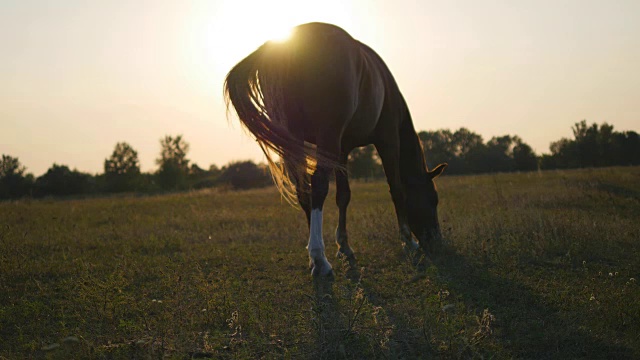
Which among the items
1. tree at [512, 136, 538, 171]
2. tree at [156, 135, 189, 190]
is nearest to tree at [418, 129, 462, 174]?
tree at [512, 136, 538, 171]

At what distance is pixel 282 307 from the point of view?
144 inches

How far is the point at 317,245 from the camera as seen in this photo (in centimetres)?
452

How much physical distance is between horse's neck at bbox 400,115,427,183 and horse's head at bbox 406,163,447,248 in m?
0.10

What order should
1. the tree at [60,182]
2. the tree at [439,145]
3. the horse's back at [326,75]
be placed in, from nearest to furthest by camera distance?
1. the horse's back at [326,75]
2. the tree at [60,182]
3. the tree at [439,145]

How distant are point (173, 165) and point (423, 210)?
51.3 meters

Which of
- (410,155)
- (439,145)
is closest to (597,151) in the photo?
(439,145)

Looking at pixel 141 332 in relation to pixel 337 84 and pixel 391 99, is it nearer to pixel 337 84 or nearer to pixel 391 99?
pixel 337 84

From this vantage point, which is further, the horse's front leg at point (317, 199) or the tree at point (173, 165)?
the tree at point (173, 165)

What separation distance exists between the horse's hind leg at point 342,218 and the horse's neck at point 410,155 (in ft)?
2.65

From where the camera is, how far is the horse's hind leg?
564cm

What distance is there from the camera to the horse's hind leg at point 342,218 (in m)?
5.64

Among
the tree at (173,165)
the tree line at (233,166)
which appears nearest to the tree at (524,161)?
the tree line at (233,166)

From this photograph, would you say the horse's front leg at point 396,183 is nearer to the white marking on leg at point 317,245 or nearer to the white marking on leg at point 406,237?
the white marking on leg at point 406,237

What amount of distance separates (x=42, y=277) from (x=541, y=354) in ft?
15.8
